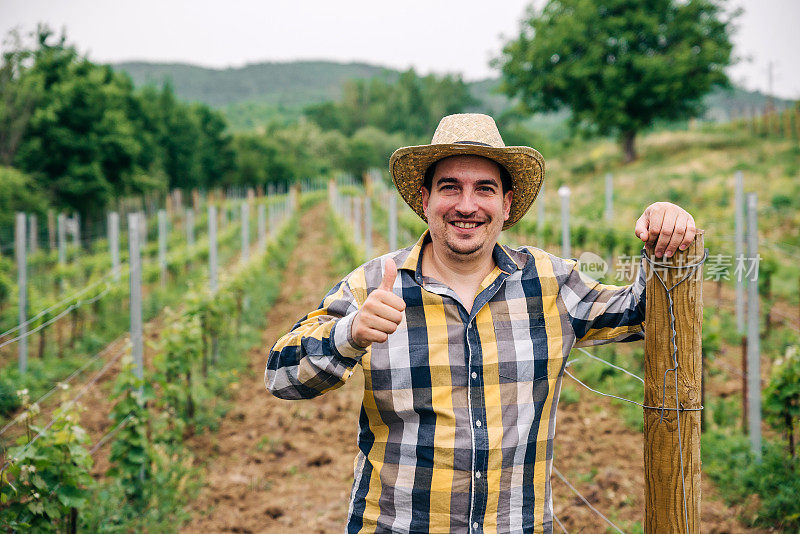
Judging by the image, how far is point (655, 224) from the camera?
175 centimetres

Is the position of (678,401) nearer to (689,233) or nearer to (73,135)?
(689,233)

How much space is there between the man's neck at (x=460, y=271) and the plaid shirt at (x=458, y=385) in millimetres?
45

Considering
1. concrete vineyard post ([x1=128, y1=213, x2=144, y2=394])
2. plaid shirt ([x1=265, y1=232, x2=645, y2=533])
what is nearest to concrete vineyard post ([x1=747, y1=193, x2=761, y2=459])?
plaid shirt ([x1=265, y1=232, x2=645, y2=533])

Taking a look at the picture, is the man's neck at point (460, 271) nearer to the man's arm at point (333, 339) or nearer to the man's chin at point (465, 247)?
the man's chin at point (465, 247)

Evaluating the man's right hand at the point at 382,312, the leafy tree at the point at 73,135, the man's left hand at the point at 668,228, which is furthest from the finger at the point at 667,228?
the leafy tree at the point at 73,135

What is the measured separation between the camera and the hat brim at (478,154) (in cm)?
204

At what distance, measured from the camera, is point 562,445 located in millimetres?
4887

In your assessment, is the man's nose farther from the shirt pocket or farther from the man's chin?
the shirt pocket

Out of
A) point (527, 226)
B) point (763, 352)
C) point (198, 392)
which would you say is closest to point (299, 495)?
point (198, 392)

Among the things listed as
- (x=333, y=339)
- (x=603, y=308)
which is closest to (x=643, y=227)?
(x=603, y=308)

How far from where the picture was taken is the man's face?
201 cm

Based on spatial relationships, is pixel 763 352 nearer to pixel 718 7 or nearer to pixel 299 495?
pixel 299 495

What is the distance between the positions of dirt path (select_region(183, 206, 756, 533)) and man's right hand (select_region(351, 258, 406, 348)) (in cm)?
266

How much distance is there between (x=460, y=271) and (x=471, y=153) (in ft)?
1.31
